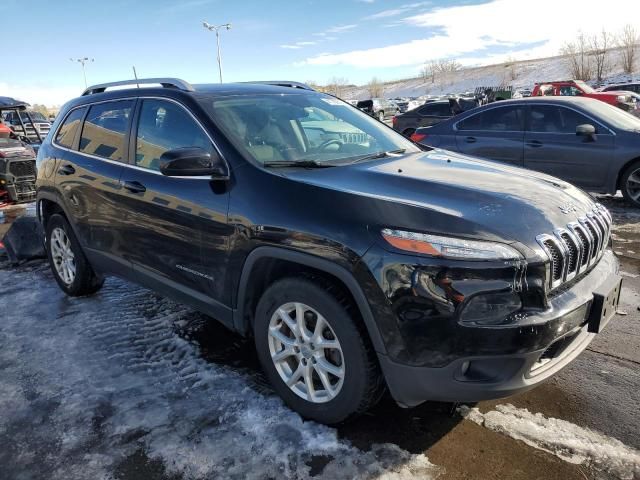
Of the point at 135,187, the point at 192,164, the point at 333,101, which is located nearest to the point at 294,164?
the point at 192,164

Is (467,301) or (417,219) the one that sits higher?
(417,219)

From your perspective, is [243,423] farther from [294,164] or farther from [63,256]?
[63,256]

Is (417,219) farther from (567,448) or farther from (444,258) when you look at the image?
(567,448)

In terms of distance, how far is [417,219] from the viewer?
226 cm

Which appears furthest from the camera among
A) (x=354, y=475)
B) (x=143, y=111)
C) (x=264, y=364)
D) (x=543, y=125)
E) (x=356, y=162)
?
(x=543, y=125)

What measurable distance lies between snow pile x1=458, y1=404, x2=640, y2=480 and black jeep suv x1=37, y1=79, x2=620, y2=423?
459 mm

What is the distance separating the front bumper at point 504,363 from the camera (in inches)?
84.2

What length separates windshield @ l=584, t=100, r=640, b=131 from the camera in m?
7.21

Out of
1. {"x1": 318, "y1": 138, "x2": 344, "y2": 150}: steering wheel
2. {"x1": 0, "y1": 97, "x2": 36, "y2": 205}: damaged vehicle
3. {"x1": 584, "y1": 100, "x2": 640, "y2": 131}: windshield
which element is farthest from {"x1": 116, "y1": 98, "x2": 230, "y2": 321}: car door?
{"x1": 0, "y1": 97, "x2": 36, "y2": 205}: damaged vehicle

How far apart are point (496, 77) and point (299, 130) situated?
247 ft

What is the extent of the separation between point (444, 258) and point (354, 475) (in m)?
1.08

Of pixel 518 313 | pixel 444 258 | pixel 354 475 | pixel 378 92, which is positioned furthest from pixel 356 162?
pixel 378 92

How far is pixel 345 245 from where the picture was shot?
232 cm

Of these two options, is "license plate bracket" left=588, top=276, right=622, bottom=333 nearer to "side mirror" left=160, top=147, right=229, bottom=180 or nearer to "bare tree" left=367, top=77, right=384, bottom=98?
"side mirror" left=160, top=147, right=229, bottom=180
